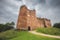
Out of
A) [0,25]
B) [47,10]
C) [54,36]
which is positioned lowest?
[54,36]

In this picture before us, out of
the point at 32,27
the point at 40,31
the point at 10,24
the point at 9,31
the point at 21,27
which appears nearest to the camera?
the point at 9,31

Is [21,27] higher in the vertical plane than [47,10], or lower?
lower

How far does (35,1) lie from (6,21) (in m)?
1.51

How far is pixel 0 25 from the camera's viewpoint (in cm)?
580

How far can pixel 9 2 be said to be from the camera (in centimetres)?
579

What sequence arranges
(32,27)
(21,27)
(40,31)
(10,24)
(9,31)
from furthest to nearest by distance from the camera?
1. (32,27)
2. (21,27)
3. (40,31)
4. (10,24)
5. (9,31)

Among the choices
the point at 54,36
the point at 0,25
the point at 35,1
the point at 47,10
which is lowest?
the point at 54,36

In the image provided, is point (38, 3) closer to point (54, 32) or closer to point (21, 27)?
point (54, 32)

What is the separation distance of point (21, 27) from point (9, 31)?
7.20 feet

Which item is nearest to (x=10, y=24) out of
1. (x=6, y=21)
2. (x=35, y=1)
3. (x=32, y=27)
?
(x=6, y=21)

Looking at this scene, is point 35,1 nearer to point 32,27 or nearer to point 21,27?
point 21,27

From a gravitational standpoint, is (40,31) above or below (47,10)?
below

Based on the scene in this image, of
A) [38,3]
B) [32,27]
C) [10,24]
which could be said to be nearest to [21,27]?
[32,27]

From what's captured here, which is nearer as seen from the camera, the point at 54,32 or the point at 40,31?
the point at 54,32
